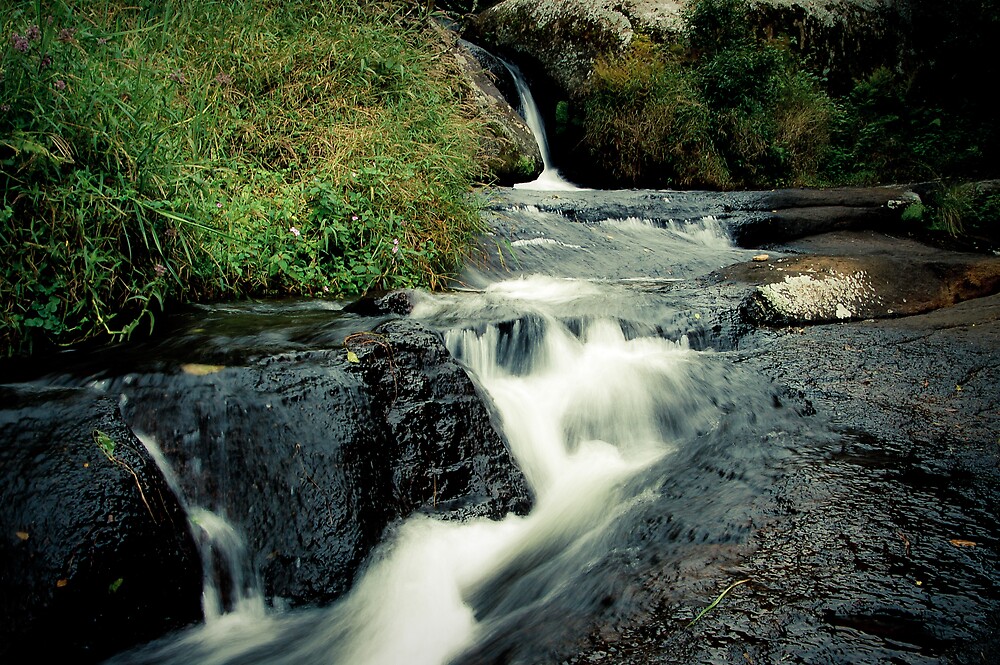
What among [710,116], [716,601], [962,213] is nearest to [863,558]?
[716,601]

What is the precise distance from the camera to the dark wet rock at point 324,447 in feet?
7.97

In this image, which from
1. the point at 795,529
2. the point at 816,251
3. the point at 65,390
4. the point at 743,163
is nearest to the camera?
the point at 795,529

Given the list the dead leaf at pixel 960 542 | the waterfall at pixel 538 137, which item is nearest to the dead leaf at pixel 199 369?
the dead leaf at pixel 960 542

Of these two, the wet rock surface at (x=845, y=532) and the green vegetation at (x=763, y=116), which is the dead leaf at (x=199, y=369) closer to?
the wet rock surface at (x=845, y=532)

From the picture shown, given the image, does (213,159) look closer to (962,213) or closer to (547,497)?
(547,497)

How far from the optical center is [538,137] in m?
11.4

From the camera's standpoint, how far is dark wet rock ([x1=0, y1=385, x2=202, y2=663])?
195 cm

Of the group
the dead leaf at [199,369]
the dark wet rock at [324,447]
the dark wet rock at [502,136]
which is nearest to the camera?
the dark wet rock at [324,447]

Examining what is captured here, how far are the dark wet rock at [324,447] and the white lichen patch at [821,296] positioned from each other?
2594 mm

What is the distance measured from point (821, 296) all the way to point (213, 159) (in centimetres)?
412

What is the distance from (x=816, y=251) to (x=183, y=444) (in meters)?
6.53

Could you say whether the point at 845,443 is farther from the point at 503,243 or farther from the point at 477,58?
the point at 477,58

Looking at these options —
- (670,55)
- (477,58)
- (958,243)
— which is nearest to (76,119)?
(958,243)

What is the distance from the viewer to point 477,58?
37.2 ft
